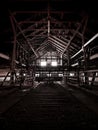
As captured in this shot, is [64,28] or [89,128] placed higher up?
[64,28]

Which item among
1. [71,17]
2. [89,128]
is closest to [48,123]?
[89,128]

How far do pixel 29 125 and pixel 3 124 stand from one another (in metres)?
0.39

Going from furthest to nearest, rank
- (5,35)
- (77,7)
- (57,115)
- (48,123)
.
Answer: (5,35)
(77,7)
(57,115)
(48,123)

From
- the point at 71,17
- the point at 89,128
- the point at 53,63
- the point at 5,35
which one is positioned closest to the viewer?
the point at 89,128

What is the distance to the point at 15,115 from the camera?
9.10 ft

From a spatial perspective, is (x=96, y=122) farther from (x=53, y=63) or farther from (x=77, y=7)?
(x=53, y=63)

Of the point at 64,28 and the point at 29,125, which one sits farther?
the point at 64,28

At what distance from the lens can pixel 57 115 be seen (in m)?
2.77

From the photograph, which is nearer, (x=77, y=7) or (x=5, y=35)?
(x=77, y=7)

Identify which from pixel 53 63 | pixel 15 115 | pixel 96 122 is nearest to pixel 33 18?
pixel 15 115

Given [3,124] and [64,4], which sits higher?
[64,4]

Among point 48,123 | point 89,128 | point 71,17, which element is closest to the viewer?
point 89,128

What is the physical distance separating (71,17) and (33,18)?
1900mm

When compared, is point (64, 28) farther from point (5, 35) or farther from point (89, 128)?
point (89, 128)
